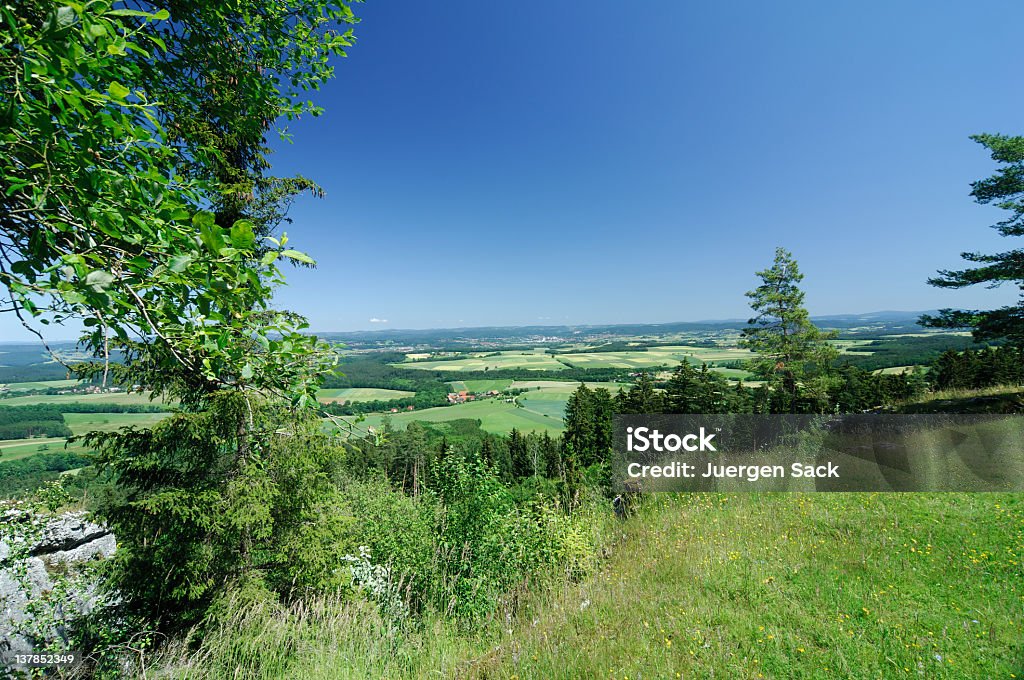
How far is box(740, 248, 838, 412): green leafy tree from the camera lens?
19891 mm

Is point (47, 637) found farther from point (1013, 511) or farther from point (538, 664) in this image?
point (1013, 511)

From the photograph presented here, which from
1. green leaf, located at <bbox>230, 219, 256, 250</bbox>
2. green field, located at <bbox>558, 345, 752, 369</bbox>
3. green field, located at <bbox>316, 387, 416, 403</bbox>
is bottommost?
green field, located at <bbox>316, 387, 416, 403</bbox>

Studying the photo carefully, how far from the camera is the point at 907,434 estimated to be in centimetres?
1082

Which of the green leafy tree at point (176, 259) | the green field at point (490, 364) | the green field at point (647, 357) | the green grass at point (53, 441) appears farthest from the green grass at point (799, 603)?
the green field at point (490, 364)

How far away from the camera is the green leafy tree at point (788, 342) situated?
1989cm

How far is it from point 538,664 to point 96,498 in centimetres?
1202

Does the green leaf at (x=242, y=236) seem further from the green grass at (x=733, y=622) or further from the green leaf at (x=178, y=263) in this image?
the green grass at (x=733, y=622)

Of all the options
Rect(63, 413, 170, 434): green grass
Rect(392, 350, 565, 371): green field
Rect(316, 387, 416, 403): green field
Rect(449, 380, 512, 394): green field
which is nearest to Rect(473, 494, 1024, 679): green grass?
Rect(63, 413, 170, 434): green grass

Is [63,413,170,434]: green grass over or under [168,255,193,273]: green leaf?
under

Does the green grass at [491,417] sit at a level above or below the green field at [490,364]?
below

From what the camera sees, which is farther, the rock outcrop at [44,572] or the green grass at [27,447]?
the green grass at [27,447]

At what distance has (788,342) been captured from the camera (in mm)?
20219

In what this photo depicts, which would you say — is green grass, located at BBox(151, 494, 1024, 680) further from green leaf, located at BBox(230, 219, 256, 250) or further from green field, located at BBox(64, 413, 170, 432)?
green field, located at BBox(64, 413, 170, 432)

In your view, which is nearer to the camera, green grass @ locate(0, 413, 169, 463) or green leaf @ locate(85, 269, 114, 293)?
green leaf @ locate(85, 269, 114, 293)
